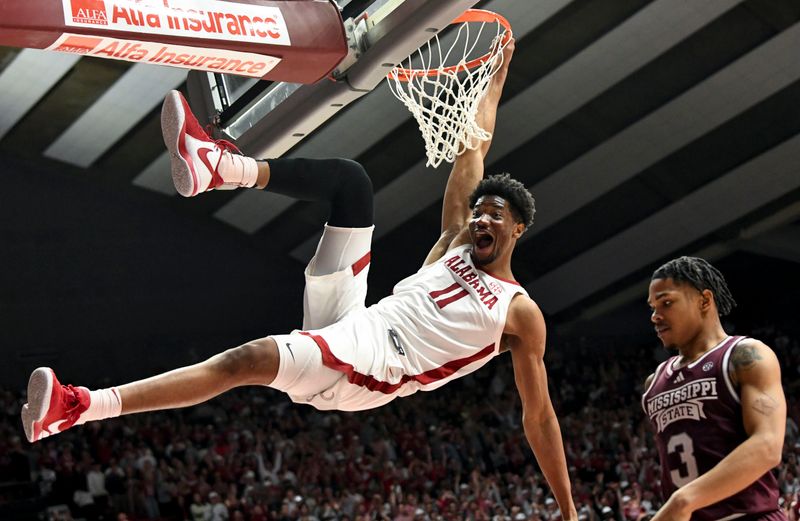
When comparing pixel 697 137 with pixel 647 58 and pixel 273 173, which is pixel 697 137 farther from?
pixel 273 173

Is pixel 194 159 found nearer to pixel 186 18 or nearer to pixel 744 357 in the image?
pixel 186 18

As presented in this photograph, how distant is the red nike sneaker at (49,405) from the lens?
4.00 metres

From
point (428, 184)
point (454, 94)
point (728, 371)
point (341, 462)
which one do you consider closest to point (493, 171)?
point (428, 184)

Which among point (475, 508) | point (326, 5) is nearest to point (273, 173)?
point (326, 5)

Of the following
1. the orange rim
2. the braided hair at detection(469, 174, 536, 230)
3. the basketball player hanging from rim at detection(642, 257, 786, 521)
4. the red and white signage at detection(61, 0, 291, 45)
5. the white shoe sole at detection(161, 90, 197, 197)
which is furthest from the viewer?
the orange rim

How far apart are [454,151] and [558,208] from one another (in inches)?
501

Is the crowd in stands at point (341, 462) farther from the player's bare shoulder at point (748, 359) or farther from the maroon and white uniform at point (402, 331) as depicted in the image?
the player's bare shoulder at point (748, 359)

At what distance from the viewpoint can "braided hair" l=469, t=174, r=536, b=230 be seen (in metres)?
5.07

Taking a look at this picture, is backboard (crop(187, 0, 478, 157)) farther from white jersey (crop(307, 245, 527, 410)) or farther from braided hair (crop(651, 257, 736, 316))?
braided hair (crop(651, 257, 736, 316))

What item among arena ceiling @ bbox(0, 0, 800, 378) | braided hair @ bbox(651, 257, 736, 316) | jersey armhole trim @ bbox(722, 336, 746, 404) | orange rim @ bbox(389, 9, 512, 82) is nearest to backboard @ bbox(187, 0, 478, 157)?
orange rim @ bbox(389, 9, 512, 82)

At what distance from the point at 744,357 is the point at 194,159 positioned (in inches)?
96.5

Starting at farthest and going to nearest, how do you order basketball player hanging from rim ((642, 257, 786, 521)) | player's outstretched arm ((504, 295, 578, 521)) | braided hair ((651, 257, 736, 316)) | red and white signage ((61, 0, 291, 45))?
player's outstretched arm ((504, 295, 578, 521)) → red and white signage ((61, 0, 291, 45)) → braided hair ((651, 257, 736, 316)) → basketball player hanging from rim ((642, 257, 786, 521))

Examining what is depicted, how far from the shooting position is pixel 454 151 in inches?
225

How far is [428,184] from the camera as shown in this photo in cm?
1769
